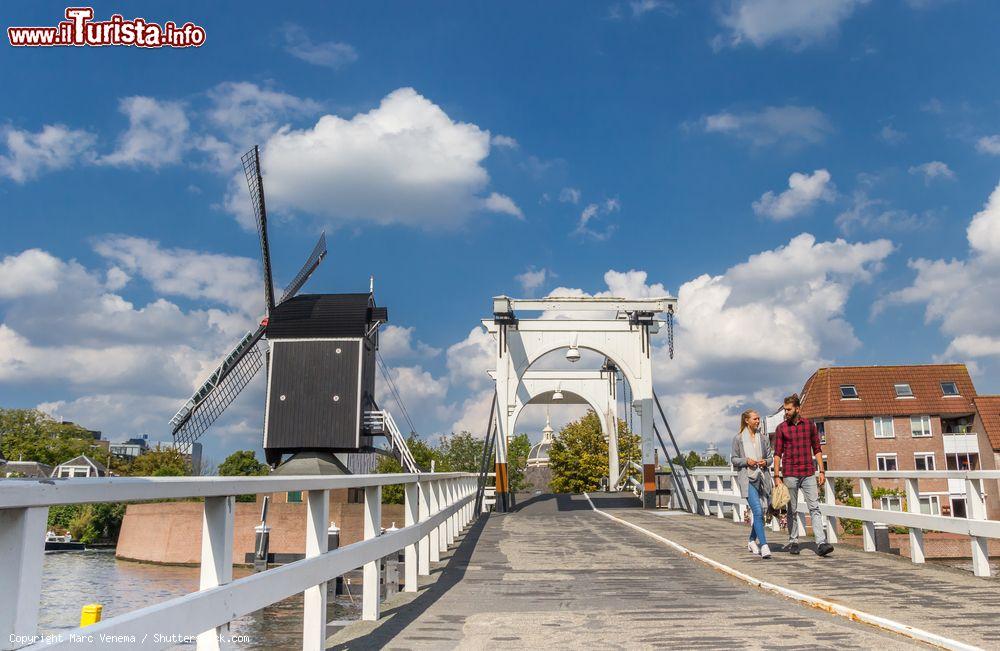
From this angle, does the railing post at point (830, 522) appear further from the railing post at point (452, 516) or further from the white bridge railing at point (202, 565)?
the white bridge railing at point (202, 565)

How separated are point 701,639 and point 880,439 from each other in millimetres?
49219

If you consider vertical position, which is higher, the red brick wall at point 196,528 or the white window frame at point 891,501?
the white window frame at point 891,501

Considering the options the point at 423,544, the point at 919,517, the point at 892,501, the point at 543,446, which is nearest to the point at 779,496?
the point at 919,517

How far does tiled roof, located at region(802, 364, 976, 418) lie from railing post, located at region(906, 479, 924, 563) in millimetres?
41335

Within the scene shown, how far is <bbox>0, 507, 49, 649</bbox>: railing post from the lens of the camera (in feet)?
6.74

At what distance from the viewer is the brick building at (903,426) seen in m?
48.5

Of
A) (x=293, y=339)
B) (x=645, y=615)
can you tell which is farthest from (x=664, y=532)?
(x=293, y=339)

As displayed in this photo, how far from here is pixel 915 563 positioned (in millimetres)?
9727

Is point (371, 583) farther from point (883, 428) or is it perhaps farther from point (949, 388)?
point (949, 388)

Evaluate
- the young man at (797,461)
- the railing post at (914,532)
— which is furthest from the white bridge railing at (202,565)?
the railing post at (914,532)

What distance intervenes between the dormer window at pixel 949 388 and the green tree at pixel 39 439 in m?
79.8

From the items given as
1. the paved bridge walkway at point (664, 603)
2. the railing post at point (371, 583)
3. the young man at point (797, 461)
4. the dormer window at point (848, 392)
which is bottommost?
the paved bridge walkway at point (664, 603)

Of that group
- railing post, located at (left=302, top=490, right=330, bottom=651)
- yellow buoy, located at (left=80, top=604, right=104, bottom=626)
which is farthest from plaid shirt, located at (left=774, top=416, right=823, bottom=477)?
yellow buoy, located at (left=80, top=604, right=104, bottom=626)

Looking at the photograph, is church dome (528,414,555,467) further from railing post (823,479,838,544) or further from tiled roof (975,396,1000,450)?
railing post (823,479,838,544)
